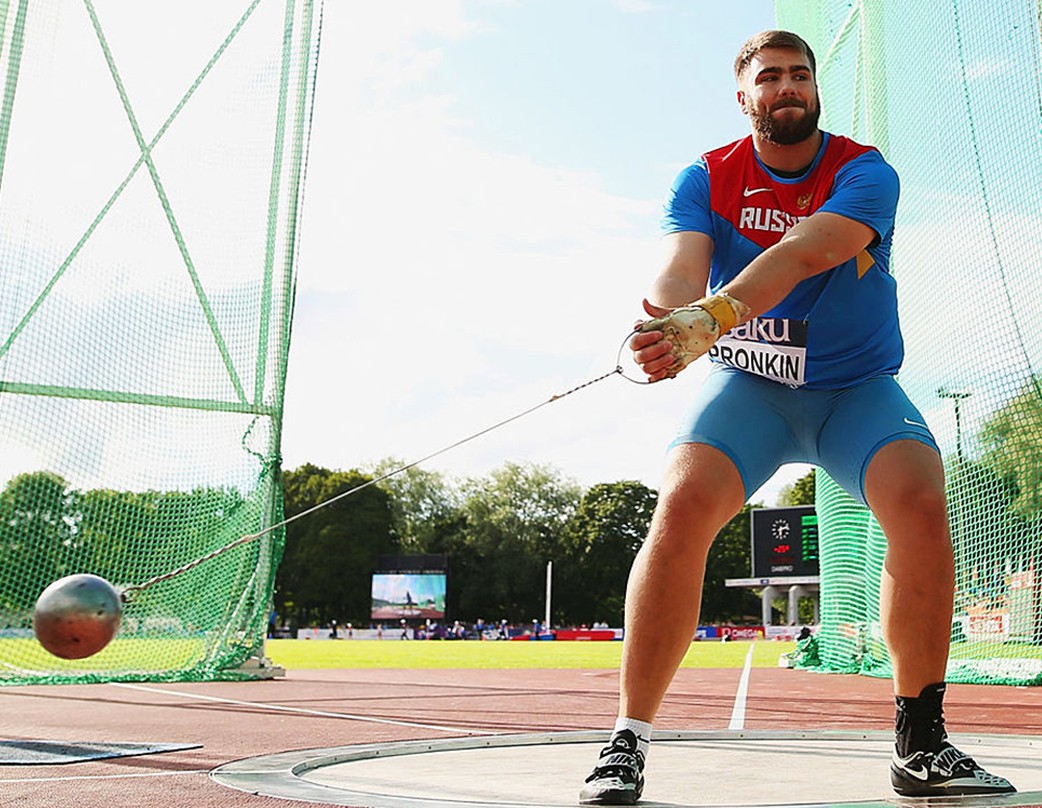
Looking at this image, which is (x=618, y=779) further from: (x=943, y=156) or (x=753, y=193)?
(x=943, y=156)

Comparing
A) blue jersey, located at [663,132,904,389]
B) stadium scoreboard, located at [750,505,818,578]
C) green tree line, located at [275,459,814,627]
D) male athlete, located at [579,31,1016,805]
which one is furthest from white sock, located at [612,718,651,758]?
green tree line, located at [275,459,814,627]

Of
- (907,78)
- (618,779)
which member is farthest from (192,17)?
(618,779)

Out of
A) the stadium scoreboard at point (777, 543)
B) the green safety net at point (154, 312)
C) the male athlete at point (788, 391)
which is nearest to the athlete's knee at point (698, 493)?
the male athlete at point (788, 391)

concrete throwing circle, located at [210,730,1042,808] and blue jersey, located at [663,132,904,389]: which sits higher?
blue jersey, located at [663,132,904,389]

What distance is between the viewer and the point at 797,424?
338 centimetres

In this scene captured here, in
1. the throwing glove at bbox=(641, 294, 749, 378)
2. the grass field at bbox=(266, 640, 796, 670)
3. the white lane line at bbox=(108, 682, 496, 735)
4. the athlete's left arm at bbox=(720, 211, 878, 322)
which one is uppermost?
the athlete's left arm at bbox=(720, 211, 878, 322)

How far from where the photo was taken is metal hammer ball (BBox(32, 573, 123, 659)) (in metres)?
3.48

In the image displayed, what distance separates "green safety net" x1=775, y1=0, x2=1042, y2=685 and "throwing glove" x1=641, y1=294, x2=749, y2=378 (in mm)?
7100

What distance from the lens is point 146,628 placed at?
1144 centimetres

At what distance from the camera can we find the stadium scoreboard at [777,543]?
40438 millimetres

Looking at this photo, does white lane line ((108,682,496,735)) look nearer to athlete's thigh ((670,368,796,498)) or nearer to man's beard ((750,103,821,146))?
athlete's thigh ((670,368,796,498))

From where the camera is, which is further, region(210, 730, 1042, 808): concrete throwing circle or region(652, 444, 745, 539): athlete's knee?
region(652, 444, 745, 539): athlete's knee

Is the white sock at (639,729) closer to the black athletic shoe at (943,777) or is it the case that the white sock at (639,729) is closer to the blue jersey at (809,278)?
the black athletic shoe at (943,777)

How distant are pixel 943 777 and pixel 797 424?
1.02m
